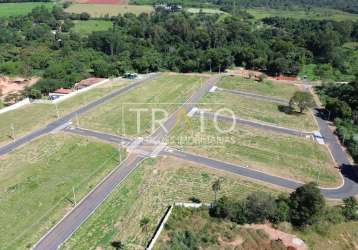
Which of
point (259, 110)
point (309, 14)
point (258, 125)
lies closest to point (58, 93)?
point (259, 110)

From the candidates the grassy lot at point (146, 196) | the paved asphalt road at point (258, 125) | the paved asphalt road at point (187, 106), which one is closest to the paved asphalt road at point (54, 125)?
the paved asphalt road at point (187, 106)

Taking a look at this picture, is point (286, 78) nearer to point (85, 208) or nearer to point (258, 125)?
point (258, 125)

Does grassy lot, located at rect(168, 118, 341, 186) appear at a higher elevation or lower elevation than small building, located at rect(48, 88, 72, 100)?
lower

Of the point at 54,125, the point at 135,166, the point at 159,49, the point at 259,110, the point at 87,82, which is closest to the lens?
the point at 135,166

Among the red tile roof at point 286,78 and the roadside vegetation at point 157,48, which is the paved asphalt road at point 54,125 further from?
the red tile roof at point 286,78

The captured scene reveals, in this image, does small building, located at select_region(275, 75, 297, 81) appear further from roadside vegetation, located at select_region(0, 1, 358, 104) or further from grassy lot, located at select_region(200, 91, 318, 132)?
grassy lot, located at select_region(200, 91, 318, 132)

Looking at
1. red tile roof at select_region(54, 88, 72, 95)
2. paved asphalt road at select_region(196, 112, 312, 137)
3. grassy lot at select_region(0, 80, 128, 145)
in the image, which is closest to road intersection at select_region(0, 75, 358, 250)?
paved asphalt road at select_region(196, 112, 312, 137)

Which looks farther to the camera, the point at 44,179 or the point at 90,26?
the point at 90,26

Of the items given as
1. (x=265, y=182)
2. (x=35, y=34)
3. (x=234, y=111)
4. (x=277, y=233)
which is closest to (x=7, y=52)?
(x=35, y=34)
